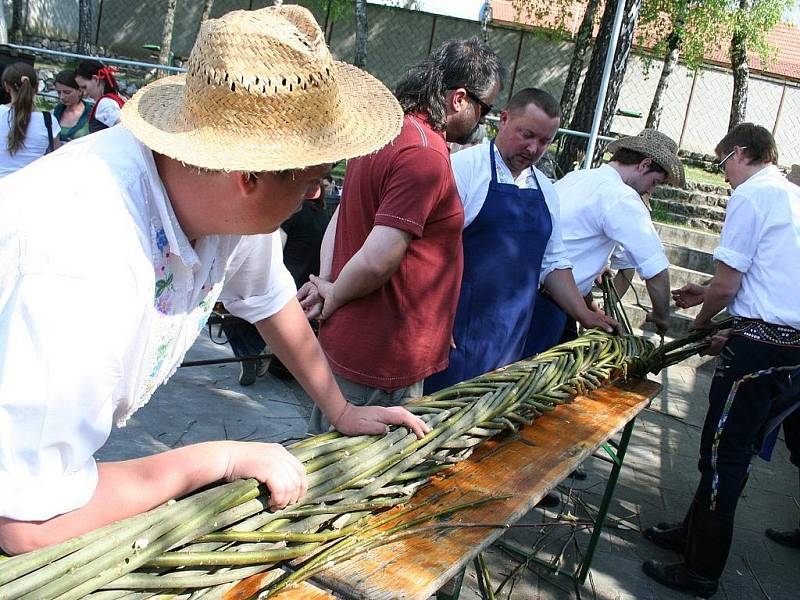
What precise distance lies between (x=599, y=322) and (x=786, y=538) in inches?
86.0

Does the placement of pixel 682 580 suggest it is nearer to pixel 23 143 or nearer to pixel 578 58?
pixel 23 143

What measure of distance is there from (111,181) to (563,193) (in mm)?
3285

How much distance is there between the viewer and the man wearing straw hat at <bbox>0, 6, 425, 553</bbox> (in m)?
0.96

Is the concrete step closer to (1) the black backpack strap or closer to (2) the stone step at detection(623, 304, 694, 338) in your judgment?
(2) the stone step at detection(623, 304, 694, 338)

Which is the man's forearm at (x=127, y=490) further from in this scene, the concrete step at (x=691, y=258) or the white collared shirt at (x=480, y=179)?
the concrete step at (x=691, y=258)

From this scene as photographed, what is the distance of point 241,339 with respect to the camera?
202 inches

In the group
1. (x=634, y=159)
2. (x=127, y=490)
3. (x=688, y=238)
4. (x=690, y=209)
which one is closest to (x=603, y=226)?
(x=634, y=159)

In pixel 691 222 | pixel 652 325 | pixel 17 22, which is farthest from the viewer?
pixel 17 22

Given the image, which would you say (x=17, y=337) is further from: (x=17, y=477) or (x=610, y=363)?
(x=610, y=363)

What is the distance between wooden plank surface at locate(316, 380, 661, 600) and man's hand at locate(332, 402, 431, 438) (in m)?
0.15

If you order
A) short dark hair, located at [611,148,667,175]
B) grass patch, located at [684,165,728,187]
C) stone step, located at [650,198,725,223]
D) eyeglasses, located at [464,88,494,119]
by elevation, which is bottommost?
stone step, located at [650,198,725,223]

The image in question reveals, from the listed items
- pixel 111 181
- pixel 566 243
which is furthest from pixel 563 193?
pixel 111 181

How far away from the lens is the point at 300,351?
70.5 inches

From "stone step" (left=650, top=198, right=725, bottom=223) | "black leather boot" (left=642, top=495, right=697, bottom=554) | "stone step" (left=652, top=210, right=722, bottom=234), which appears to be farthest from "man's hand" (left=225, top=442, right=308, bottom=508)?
"stone step" (left=650, top=198, right=725, bottom=223)
